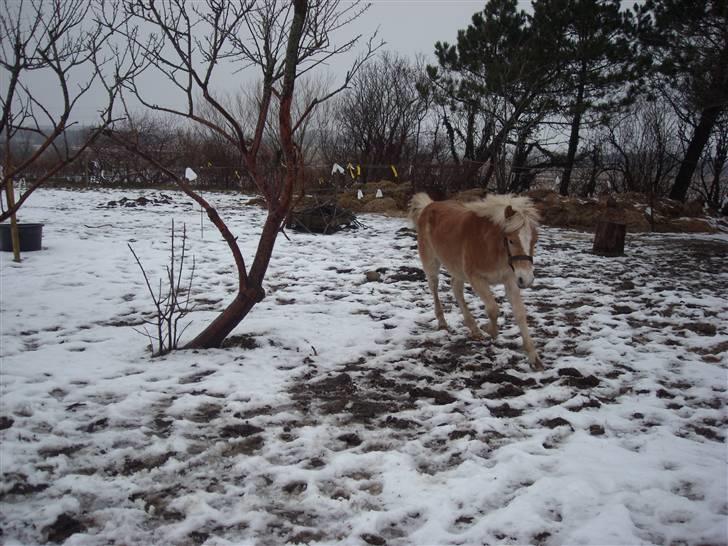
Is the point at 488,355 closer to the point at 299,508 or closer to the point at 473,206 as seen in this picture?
the point at 473,206

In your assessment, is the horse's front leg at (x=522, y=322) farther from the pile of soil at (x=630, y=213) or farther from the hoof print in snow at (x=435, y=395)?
the pile of soil at (x=630, y=213)

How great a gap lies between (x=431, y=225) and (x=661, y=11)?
13155mm

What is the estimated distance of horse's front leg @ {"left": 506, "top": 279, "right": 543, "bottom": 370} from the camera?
387 centimetres

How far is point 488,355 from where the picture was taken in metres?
4.19

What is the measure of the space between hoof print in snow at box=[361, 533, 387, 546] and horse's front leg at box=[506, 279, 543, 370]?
7.45 ft

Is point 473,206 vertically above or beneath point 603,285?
above

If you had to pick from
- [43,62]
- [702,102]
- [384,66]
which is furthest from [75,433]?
[384,66]

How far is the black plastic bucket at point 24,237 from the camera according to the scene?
697 cm

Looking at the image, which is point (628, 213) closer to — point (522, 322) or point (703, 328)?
point (703, 328)

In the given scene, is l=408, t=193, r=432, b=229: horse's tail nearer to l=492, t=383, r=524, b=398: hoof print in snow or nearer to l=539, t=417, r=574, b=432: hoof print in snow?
l=492, t=383, r=524, b=398: hoof print in snow

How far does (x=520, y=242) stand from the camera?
374 centimetres

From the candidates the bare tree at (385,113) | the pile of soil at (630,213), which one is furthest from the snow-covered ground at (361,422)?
the bare tree at (385,113)

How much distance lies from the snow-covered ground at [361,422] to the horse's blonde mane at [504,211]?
1197mm


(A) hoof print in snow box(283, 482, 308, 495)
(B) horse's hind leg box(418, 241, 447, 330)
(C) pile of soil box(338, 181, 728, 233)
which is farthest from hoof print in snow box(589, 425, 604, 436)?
(C) pile of soil box(338, 181, 728, 233)
